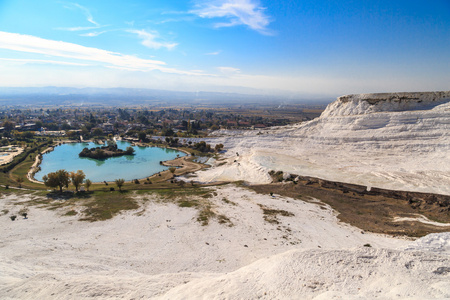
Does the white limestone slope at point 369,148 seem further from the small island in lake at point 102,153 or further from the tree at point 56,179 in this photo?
the small island in lake at point 102,153

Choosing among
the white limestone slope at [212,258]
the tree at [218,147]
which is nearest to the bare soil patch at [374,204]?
the white limestone slope at [212,258]

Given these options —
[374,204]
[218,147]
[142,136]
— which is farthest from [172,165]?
[374,204]

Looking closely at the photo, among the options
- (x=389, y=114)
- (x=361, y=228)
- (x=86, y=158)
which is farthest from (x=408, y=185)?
(x=86, y=158)

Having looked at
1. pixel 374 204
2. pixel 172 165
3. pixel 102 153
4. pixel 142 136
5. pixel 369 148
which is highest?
pixel 369 148

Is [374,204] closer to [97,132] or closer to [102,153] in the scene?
[102,153]

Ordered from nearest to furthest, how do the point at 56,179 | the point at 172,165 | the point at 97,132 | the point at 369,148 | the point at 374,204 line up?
the point at 374,204 → the point at 56,179 → the point at 369,148 → the point at 172,165 → the point at 97,132

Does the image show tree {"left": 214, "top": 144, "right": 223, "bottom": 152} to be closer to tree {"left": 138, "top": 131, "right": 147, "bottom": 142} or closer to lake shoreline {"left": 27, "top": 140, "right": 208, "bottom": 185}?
lake shoreline {"left": 27, "top": 140, "right": 208, "bottom": 185}

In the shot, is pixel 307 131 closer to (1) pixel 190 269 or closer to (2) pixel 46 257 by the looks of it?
(1) pixel 190 269
